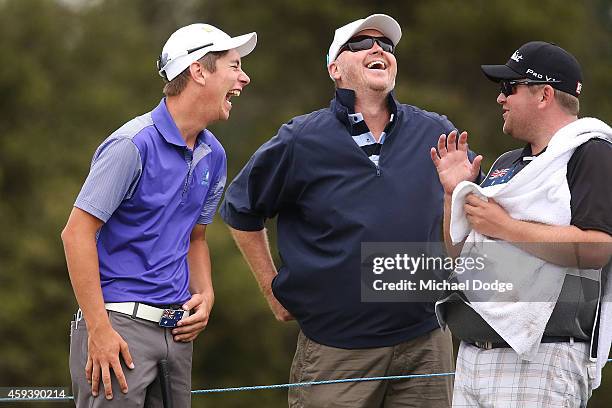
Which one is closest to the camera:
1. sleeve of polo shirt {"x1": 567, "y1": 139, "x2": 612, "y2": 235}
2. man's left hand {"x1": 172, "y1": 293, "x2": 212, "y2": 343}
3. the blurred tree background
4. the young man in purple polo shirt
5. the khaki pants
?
sleeve of polo shirt {"x1": 567, "y1": 139, "x2": 612, "y2": 235}

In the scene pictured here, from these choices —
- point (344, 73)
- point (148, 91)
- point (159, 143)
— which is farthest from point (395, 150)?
point (148, 91)

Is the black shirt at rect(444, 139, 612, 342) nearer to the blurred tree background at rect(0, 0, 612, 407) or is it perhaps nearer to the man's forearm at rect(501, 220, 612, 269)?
the man's forearm at rect(501, 220, 612, 269)

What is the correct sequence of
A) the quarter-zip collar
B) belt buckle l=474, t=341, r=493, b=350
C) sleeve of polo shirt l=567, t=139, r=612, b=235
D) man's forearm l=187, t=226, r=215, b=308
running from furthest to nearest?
1. the quarter-zip collar
2. man's forearm l=187, t=226, r=215, b=308
3. belt buckle l=474, t=341, r=493, b=350
4. sleeve of polo shirt l=567, t=139, r=612, b=235

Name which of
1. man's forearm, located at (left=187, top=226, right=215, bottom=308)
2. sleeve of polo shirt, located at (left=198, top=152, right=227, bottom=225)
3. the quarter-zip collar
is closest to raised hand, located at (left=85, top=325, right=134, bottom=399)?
man's forearm, located at (left=187, top=226, right=215, bottom=308)

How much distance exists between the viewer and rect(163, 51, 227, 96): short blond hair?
4.33 meters

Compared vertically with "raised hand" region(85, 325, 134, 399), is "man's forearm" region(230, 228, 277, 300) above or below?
above

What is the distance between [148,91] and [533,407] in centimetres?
1644

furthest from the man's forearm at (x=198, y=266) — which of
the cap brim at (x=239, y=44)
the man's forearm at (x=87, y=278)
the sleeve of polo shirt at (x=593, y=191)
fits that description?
the sleeve of polo shirt at (x=593, y=191)

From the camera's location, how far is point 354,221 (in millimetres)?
4645

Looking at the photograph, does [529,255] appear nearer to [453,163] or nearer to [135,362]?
[453,163]

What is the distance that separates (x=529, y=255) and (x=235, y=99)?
15043 mm

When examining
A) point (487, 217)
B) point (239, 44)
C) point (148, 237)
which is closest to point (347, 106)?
point (239, 44)

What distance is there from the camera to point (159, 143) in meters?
4.14

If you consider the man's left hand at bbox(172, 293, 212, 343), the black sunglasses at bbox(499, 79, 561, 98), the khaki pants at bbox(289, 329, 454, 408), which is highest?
the black sunglasses at bbox(499, 79, 561, 98)
